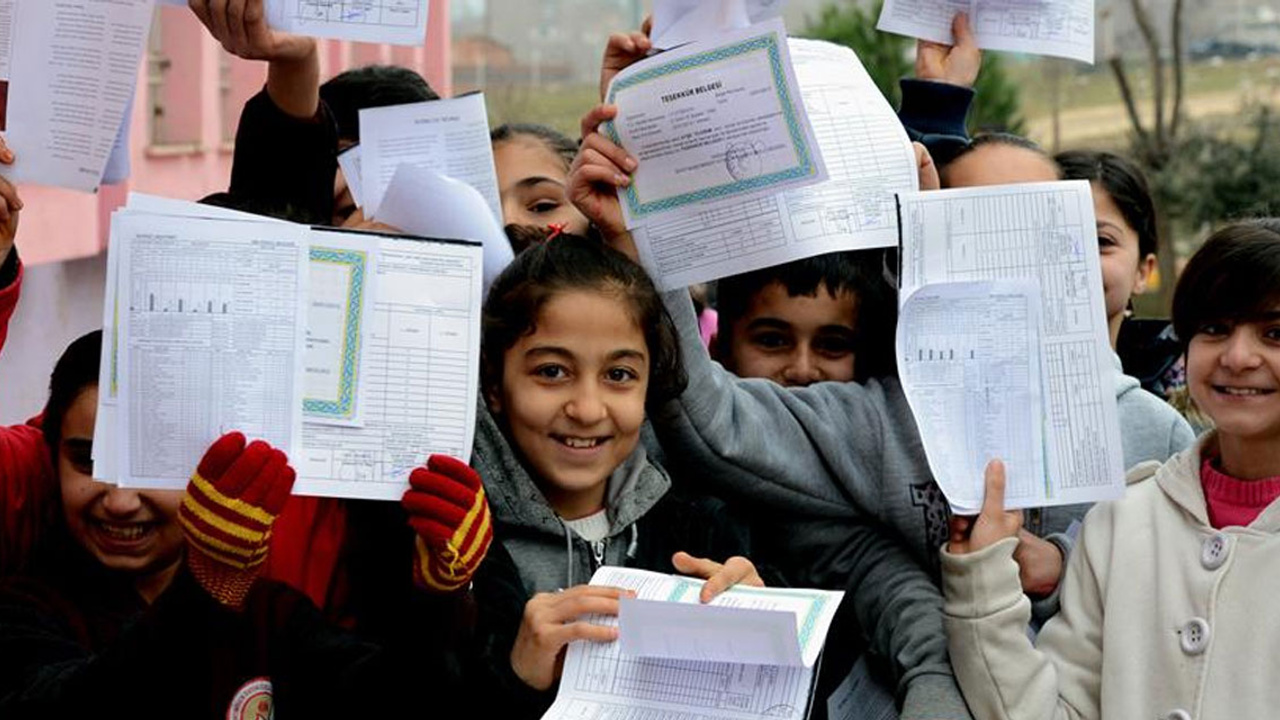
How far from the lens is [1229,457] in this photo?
2.83 metres

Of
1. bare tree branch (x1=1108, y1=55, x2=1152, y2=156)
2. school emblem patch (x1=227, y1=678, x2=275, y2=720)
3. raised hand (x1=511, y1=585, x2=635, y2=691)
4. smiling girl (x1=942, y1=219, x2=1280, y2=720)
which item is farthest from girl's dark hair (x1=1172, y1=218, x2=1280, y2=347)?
bare tree branch (x1=1108, y1=55, x2=1152, y2=156)

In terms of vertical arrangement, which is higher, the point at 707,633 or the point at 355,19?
the point at 355,19

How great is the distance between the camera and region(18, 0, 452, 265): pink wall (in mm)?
7152

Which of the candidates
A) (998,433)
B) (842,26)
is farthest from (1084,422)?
(842,26)

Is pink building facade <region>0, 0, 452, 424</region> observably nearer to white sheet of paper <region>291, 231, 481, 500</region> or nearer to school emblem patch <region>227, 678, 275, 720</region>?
school emblem patch <region>227, 678, 275, 720</region>

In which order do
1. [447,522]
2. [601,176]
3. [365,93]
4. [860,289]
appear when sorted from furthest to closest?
[365,93] < [860,289] < [601,176] < [447,522]

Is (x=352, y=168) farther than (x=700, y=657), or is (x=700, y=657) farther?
(x=352, y=168)

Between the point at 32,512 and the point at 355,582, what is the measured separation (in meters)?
0.46

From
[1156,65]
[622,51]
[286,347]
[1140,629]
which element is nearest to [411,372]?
[286,347]

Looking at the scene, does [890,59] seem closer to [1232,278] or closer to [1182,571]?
[1232,278]

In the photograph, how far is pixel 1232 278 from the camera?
2.80 metres

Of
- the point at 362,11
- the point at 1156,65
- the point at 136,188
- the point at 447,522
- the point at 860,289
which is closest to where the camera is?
the point at 447,522

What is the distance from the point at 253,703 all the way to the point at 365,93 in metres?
1.61

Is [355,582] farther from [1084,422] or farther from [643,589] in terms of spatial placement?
[1084,422]
